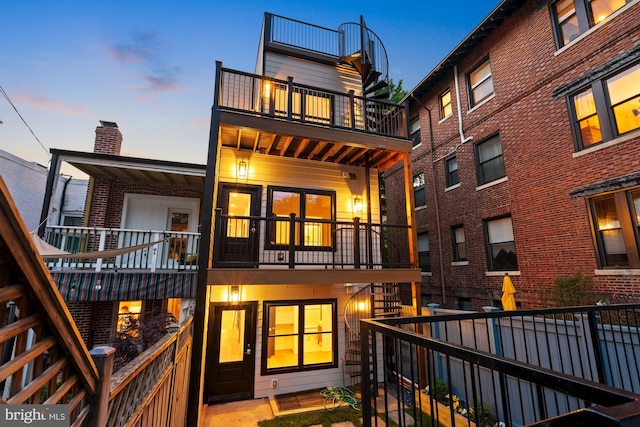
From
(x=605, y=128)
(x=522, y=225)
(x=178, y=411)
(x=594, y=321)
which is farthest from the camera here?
(x=522, y=225)

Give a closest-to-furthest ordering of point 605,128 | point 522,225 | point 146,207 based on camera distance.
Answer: point 605,128 → point 522,225 → point 146,207

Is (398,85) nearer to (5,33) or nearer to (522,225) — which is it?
(522,225)

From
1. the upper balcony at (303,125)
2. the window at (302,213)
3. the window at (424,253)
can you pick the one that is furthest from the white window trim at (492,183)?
the window at (302,213)

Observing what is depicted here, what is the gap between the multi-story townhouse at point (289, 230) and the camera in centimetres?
623

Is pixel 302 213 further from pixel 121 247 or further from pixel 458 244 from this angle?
pixel 458 244

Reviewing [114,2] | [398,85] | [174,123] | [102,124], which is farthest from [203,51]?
[398,85]

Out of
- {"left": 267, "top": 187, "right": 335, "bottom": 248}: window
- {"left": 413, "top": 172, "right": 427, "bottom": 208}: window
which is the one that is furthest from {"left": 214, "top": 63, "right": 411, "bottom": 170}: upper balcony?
{"left": 413, "top": 172, "right": 427, "bottom": 208}: window

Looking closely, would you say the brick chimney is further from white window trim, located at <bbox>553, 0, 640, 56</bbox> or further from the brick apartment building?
white window trim, located at <bbox>553, 0, 640, 56</bbox>

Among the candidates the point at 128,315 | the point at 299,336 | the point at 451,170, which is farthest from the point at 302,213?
the point at 451,170

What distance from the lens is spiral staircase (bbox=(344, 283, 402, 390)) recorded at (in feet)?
23.9

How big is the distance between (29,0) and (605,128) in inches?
698

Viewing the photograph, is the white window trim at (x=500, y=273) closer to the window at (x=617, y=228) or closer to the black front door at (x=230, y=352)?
the window at (x=617, y=228)

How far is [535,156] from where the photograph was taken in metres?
8.28

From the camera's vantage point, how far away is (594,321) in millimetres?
2803
